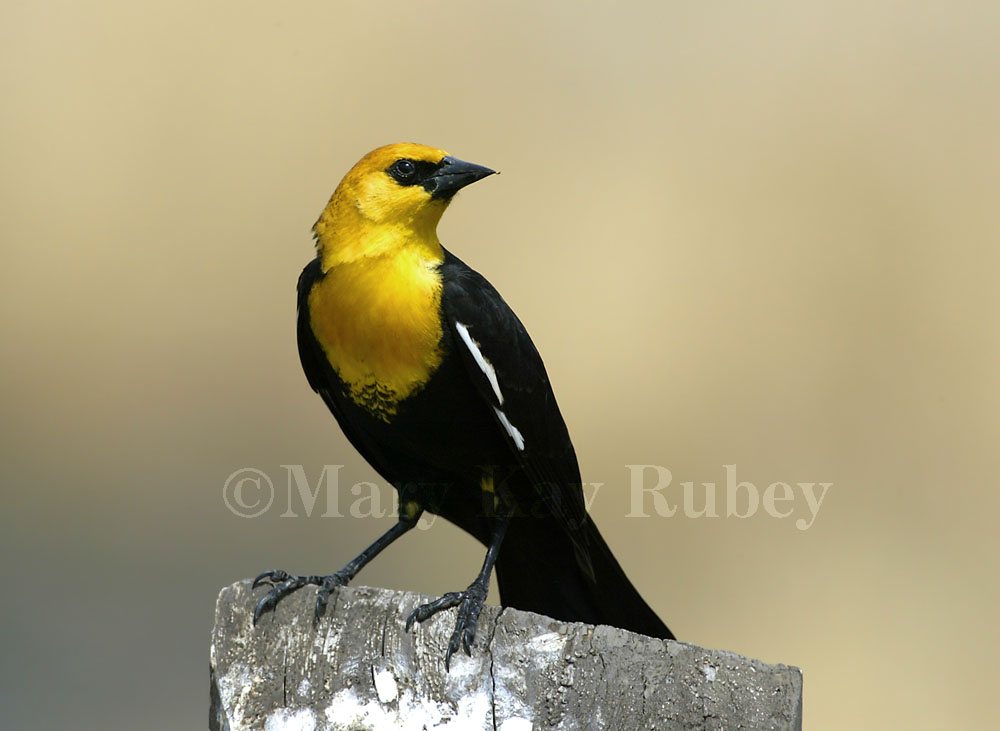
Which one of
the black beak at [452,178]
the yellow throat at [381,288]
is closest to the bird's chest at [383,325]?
the yellow throat at [381,288]

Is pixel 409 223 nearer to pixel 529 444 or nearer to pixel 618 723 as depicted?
pixel 529 444

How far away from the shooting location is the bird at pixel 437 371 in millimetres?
3898

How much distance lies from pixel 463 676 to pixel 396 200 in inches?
73.3

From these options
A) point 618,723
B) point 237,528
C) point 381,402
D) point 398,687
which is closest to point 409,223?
point 381,402

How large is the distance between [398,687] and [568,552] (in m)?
1.53

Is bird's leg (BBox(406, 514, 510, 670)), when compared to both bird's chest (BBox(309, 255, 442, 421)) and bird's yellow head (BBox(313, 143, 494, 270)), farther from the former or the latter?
bird's yellow head (BBox(313, 143, 494, 270))

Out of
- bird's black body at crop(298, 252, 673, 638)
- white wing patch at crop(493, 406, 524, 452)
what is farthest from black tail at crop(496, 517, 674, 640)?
white wing patch at crop(493, 406, 524, 452)

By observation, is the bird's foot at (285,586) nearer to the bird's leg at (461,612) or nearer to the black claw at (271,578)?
the black claw at (271,578)

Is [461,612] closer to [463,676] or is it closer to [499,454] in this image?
[463,676]

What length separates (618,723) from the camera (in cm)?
264

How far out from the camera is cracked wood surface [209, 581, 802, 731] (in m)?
2.63

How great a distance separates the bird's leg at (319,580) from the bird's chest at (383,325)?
22.4 inches

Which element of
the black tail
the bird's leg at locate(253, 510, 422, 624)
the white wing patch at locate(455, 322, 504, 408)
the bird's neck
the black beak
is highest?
the black beak

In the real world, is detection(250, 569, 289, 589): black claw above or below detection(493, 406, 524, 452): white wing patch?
below
